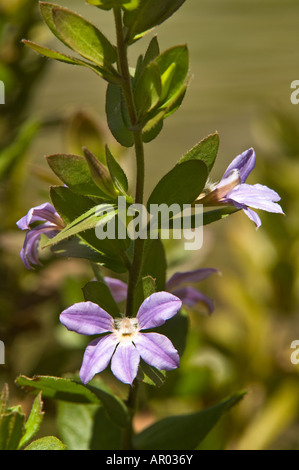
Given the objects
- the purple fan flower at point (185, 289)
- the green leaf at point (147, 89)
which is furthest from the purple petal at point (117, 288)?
the green leaf at point (147, 89)

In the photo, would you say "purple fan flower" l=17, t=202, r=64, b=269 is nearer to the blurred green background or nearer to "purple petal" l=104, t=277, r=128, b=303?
"purple petal" l=104, t=277, r=128, b=303

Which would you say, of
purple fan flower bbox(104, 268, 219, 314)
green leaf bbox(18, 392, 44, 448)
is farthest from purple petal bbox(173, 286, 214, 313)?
green leaf bbox(18, 392, 44, 448)

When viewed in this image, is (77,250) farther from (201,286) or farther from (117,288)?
(201,286)

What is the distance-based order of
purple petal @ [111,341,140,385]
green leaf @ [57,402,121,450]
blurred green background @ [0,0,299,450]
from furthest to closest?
blurred green background @ [0,0,299,450]
green leaf @ [57,402,121,450]
purple petal @ [111,341,140,385]

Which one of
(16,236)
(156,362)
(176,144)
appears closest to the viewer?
(156,362)

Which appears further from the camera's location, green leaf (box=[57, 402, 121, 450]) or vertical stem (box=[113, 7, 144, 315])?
green leaf (box=[57, 402, 121, 450])
